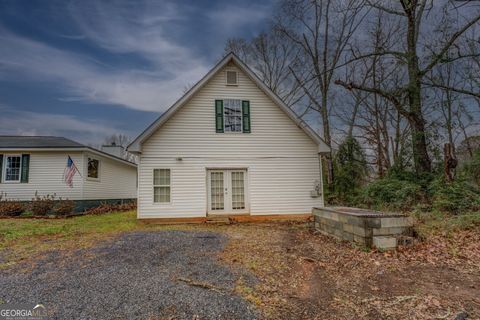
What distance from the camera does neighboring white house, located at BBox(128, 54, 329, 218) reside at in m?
10.1

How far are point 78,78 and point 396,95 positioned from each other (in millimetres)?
17135

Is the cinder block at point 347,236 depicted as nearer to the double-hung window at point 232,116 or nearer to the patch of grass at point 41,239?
the double-hung window at point 232,116

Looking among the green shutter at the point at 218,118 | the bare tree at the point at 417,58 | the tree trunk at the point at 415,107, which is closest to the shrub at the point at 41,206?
the green shutter at the point at 218,118

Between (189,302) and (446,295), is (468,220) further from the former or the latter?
(189,302)

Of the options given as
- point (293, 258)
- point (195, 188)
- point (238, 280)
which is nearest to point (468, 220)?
point (293, 258)

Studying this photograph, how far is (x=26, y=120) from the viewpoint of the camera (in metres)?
21.1

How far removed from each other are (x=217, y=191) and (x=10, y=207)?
10426 mm

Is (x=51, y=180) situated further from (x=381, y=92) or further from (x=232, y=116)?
(x=381, y=92)

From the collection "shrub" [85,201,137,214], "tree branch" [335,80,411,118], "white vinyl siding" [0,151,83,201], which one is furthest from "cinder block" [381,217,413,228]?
"white vinyl siding" [0,151,83,201]

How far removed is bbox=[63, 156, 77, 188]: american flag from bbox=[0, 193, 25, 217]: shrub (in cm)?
225

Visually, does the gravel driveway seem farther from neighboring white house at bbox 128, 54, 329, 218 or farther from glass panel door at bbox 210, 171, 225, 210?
glass panel door at bbox 210, 171, 225, 210

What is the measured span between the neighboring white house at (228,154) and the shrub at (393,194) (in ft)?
6.74

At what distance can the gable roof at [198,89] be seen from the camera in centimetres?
980

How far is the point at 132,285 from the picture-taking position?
12.5 feet
